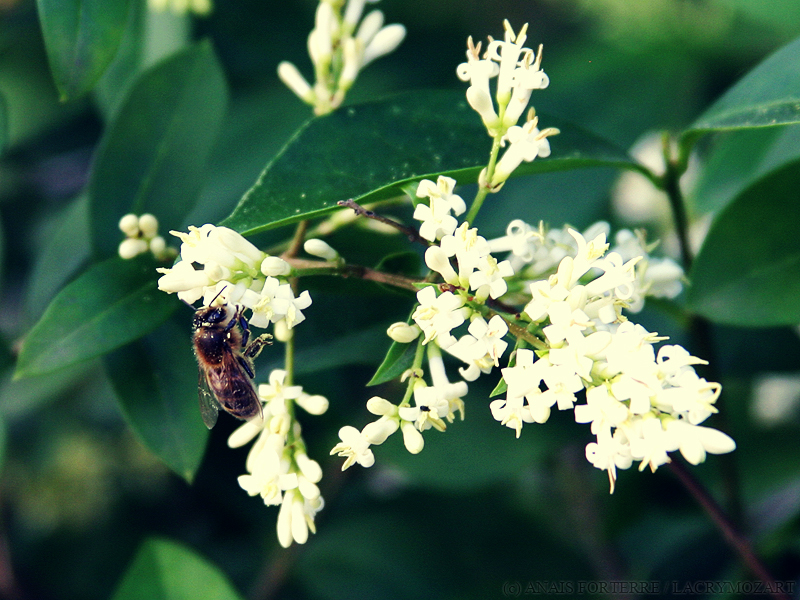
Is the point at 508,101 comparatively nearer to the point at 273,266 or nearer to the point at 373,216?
the point at 373,216

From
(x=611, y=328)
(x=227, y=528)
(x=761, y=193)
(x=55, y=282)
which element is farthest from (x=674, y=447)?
(x=227, y=528)

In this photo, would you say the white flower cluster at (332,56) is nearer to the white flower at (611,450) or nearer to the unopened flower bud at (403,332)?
the unopened flower bud at (403,332)

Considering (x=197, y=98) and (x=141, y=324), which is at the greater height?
(x=197, y=98)

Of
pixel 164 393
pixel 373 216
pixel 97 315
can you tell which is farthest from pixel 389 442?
pixel 373 216

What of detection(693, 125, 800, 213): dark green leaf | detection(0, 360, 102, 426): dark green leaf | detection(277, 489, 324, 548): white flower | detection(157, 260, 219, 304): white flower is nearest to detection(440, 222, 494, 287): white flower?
detection(157, 260, 219, 304): white flower

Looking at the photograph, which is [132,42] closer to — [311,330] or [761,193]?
[311,330]
